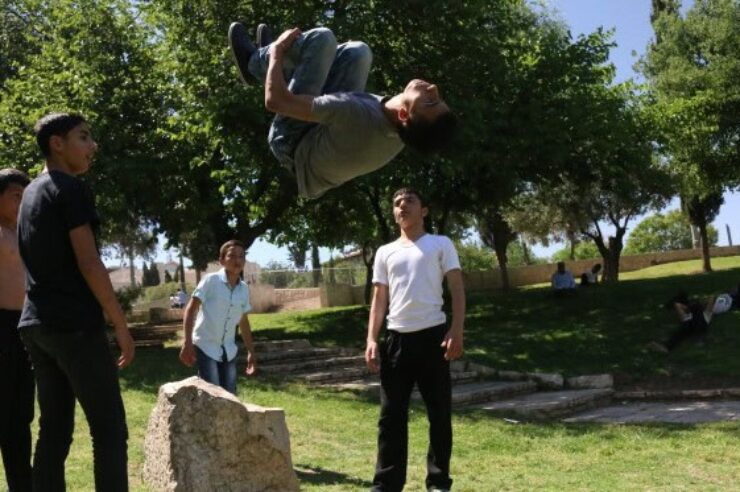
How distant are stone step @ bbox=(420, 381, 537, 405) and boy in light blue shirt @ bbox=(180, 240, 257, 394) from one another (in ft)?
18.5

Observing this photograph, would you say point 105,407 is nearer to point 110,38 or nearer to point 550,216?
point 110,38

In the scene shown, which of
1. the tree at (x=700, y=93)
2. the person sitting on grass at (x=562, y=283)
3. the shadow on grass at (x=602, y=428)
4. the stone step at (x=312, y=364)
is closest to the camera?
the shadow on grass at (x=602, y=428)

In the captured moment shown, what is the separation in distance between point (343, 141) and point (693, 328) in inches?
515

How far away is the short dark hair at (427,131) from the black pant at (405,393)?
5.94 ft

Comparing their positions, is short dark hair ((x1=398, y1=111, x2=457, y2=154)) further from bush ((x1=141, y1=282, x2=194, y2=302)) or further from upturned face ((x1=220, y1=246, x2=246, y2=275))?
bush ((x1=141, y1=282, x2=194, y2=302))

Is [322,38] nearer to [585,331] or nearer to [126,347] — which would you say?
[126,347]

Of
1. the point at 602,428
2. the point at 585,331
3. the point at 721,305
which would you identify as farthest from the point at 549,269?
the point at 602,428

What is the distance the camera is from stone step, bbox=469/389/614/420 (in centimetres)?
1094

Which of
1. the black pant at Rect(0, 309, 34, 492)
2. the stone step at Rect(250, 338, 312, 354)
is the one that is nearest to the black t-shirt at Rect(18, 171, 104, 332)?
the black pant at Rect(0, 309, 34, 492)

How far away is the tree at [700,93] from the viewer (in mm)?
21953

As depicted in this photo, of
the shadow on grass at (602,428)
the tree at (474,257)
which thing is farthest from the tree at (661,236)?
the shadow on grass at (602,428)

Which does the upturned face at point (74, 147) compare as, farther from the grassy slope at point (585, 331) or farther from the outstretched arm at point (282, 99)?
the grassy slope at point (585, 331)

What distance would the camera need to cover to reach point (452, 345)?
16.5ft

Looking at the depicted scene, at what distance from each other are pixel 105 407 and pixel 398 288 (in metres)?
2.30
